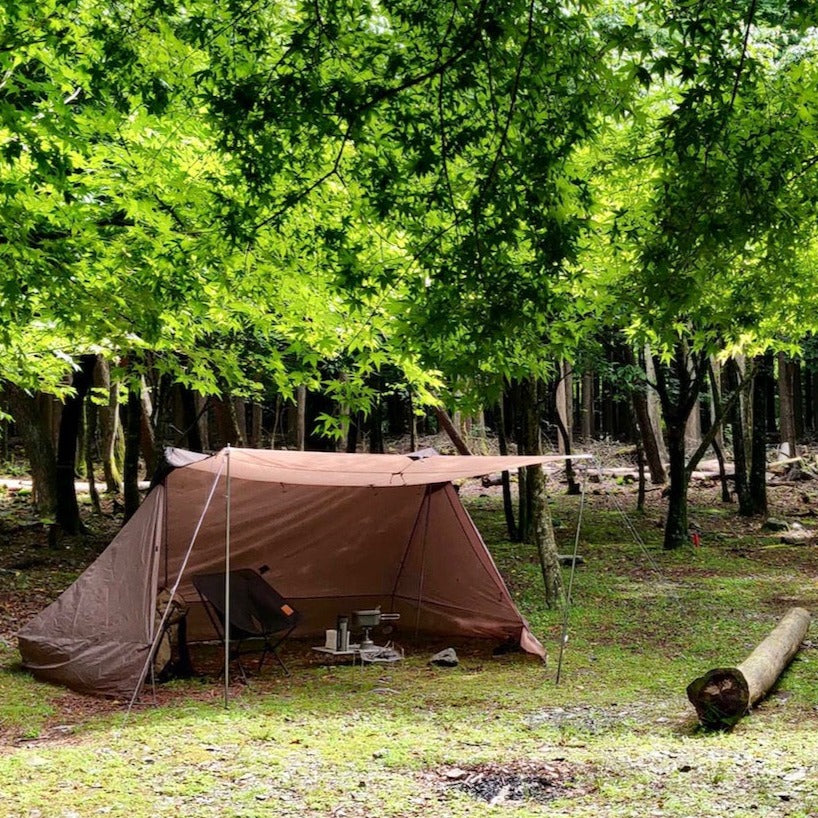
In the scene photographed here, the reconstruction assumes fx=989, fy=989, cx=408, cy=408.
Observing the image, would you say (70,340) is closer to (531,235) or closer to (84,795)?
(84,795)

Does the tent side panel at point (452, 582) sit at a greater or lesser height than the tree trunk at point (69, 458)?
lesser

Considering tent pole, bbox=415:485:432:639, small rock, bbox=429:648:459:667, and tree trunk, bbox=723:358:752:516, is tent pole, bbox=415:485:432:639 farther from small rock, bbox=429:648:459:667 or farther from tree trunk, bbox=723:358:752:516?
tree trunk, bbox=723:358:752:516

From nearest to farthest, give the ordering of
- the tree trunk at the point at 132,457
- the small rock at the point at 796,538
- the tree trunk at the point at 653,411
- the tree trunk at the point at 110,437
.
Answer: the tree trunk at the point at 132,457 < the small rock at the point at 796,538 < the tree trunk at the point at 110,437 < the tree trunk at the point at 653,411

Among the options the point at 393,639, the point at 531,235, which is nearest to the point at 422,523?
the point at 393,639

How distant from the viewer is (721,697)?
592 centimetres

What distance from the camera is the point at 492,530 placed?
52.3ft

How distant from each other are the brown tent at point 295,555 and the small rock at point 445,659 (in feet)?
2.12

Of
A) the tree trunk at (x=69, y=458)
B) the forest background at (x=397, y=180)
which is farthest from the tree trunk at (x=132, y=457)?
the forest background at (x=397, y=180)

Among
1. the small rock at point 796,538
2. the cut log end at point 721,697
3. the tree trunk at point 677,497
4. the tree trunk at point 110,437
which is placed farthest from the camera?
the tree trunk at point 110,437

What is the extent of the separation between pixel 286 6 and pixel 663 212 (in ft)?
12.3

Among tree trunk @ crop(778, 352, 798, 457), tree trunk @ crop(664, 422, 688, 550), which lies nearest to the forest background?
tree trunk @ crop(664, 422, 688, 550)

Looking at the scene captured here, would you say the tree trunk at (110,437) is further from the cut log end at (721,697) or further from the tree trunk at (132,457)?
the cut log end at (721,697)

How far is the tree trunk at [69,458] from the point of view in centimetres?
1327

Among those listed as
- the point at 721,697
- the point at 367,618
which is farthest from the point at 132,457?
the point at 721,697
